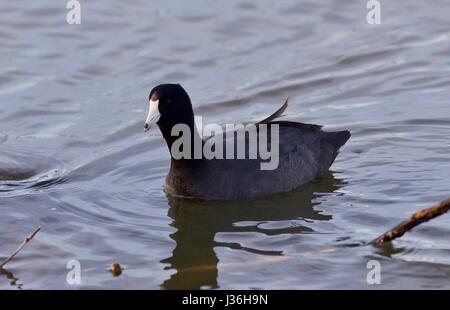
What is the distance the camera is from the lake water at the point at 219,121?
6.87m

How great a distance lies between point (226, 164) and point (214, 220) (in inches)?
24.2

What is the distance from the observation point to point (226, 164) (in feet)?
27.1

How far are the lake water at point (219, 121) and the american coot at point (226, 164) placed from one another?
133 mm

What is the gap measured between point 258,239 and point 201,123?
2.98 meters

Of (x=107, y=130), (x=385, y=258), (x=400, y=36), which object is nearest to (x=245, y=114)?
(x=107, y=130)

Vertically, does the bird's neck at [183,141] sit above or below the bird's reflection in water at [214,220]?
above

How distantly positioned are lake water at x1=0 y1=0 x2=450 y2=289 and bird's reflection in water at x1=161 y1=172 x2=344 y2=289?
2 cm

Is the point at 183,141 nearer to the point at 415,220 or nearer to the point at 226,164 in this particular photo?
the point at 226,164

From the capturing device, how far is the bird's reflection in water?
22.3 ft

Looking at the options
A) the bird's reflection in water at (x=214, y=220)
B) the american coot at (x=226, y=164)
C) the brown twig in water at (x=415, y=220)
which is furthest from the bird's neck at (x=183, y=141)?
the brown twig in water at (x=415, y=220)

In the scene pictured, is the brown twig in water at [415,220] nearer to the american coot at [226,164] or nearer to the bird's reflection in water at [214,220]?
the bird's reflection in water at [214,220]

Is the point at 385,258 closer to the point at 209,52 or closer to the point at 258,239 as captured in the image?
the point at 258,239

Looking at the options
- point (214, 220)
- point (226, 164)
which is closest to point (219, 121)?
point (226, 164)

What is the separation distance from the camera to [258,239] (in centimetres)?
732
